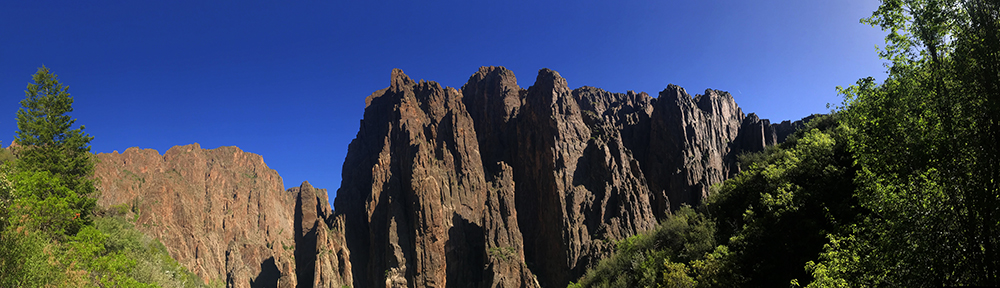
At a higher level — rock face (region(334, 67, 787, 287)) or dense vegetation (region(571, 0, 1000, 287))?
rock face (region(334, 67, 787, 287))


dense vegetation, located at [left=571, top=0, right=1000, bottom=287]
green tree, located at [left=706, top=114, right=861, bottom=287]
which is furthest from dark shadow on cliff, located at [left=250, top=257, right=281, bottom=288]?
dense vegetation, located at [left=571, top=0, right=1000, bottom=287]

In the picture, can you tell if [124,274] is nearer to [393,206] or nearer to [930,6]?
[930,6]

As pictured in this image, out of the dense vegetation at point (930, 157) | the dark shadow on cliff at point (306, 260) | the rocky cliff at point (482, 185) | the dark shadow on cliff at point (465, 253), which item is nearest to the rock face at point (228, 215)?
the dark shadow on cliff at point (306, 260)

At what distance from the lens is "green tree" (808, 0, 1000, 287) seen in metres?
9.51

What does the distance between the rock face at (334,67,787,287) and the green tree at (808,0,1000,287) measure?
78.5m

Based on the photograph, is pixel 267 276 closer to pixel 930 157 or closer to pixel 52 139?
pixel 52 139

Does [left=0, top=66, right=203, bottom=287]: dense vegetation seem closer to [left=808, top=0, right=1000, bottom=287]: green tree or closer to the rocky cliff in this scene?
[left=808, top=0, right=1000, bottom=287]: green tree

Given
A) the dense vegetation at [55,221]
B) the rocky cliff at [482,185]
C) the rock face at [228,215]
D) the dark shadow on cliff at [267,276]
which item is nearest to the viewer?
the dense vegetation at [55,221]

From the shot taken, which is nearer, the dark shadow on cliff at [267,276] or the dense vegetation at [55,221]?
the dense vegetation at [55,221]

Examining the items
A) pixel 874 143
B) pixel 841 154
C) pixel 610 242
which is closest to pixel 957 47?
pixel 874 143

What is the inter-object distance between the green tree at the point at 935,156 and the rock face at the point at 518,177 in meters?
78.5

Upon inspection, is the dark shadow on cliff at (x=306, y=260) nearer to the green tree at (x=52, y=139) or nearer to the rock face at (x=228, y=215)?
the rock face at (x=228, y=215)

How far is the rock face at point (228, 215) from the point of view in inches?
4345

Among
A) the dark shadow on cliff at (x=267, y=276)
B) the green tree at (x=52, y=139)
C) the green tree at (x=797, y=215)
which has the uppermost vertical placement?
the green tree at (x=52, y=139)
